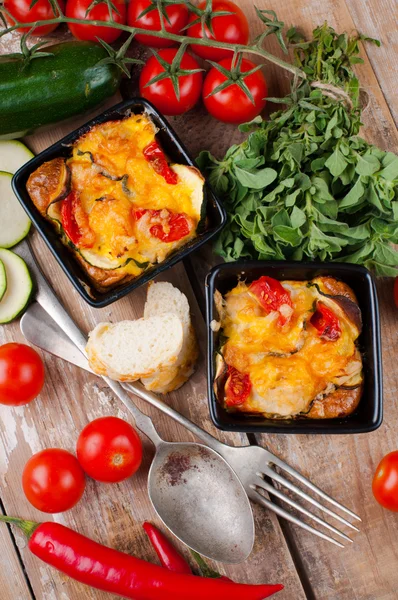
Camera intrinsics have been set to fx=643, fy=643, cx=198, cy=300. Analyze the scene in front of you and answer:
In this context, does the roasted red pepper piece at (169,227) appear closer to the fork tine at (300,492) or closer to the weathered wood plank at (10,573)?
the fork tine at (300,492)

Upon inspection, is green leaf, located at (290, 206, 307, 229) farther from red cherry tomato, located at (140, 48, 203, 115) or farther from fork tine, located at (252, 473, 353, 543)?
fork tine, located at (252, 473, 353, 543)

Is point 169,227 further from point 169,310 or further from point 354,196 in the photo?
point 354,196

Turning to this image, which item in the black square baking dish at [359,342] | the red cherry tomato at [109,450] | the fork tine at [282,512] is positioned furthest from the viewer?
the fork tine at [282,512]

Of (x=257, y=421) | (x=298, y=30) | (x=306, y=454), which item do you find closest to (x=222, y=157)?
(x=298, y=30)

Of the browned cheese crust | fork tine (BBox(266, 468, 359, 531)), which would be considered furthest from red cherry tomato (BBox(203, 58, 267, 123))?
fork tine (BBox(266, 468, 359, 531))

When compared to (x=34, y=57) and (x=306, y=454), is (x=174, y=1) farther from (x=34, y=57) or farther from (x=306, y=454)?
(x=306, y=454)

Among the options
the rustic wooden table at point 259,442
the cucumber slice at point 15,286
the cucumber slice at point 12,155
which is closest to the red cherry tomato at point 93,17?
the rustic wooden table at point 259,442

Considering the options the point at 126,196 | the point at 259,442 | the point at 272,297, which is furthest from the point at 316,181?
the point at 259,442
